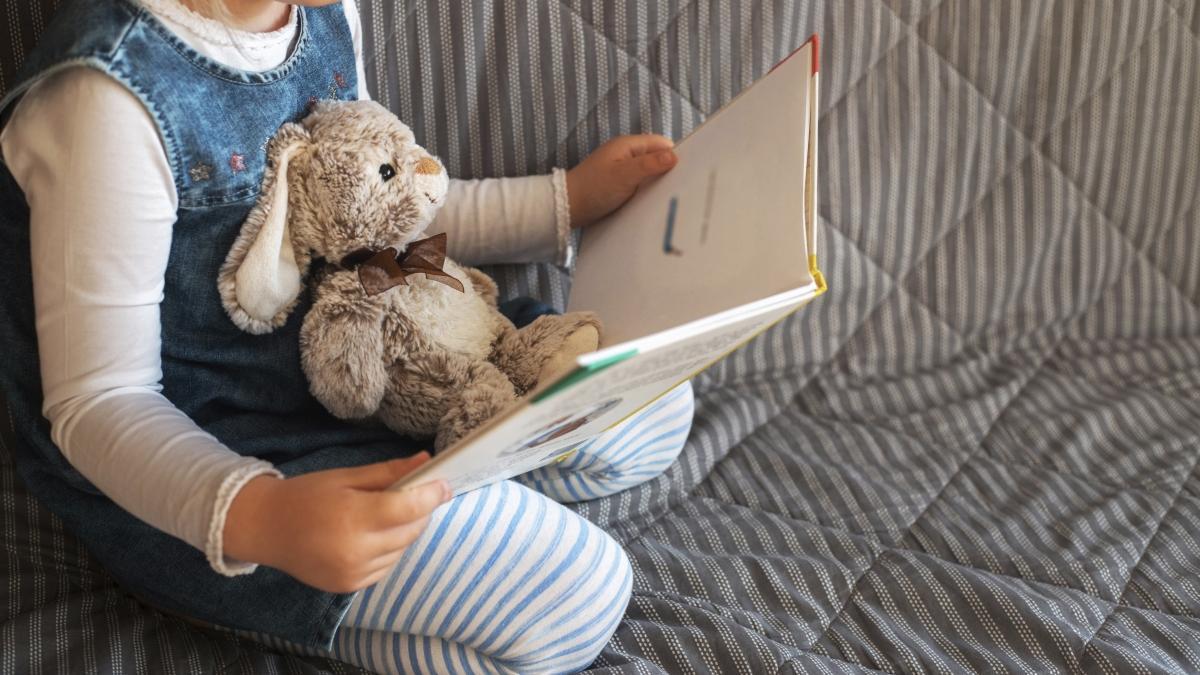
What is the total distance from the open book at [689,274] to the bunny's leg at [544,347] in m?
0.02

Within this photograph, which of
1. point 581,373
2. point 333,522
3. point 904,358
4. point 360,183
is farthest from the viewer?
point 904,358

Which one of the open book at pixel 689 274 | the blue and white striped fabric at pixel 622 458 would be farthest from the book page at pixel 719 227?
the blue and white striped fabric at pixel 622 458

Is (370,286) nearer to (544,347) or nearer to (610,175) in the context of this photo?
(544,347)

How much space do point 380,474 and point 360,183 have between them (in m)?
0.20

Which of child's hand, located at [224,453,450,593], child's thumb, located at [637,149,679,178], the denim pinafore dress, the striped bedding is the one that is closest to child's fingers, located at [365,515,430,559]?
child's hand, located at [224,453,450,593]

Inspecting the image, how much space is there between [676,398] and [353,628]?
0.34m

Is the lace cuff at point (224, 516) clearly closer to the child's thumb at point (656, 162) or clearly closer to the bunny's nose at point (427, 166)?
the bunny's nose at point (427, 166)

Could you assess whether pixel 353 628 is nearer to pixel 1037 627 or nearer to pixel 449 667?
pixel 449 667

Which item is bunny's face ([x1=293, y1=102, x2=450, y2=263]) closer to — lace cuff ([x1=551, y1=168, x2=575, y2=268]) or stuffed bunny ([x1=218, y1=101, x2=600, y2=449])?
stuffed bunny ([x1=218, y1=101, x2=600, y2=449])

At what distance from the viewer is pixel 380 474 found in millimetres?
582

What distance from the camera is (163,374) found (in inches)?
27.4

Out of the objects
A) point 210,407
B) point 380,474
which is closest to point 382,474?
point 380,474

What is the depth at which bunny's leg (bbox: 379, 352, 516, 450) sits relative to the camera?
2.33 ft

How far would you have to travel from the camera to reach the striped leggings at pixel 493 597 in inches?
26.8
